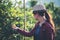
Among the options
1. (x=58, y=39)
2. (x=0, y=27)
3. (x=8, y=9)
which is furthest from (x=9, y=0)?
(x=58, y=39)

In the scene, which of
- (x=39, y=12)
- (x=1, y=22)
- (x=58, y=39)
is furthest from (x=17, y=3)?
(x=58, y=39)

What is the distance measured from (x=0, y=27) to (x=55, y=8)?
5485 millimetres

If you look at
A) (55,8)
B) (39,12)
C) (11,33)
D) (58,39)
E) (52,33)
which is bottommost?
(58,39)

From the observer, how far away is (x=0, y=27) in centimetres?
461

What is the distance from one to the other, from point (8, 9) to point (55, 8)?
5394 millimetres

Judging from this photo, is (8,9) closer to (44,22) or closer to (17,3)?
(17,3)

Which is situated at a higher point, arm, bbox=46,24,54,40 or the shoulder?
the shoulder

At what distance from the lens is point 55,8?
9867mm

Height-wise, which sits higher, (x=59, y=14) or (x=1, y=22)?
(x=1, y=22)

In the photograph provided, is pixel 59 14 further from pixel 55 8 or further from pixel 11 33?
pixel 11 33

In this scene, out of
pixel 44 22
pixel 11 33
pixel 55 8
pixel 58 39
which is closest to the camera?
pixel 44 22

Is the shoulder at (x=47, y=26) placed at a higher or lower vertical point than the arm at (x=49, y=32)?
higher

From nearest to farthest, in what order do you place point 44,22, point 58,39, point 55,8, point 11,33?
point 44,22 → point 11,33 → point 58,39 → point 55,8

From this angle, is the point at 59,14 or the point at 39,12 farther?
the point at 59,14
